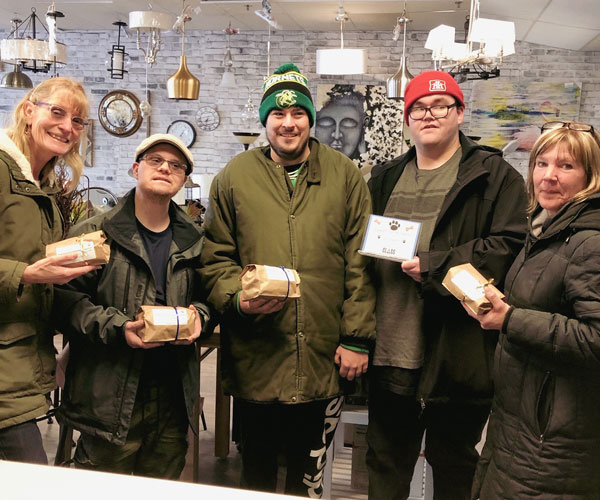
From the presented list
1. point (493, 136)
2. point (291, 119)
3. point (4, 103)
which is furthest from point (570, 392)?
point (4, 103)

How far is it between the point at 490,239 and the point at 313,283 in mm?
606

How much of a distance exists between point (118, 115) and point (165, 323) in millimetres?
7787

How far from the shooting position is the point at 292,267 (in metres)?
2.10

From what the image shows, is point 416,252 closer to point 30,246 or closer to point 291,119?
point 291,119

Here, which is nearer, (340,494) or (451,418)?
(451,418)

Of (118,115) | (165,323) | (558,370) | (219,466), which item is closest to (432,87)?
(558,370)

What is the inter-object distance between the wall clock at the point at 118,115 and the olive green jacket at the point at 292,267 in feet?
23.9

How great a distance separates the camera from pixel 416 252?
82.6 inches

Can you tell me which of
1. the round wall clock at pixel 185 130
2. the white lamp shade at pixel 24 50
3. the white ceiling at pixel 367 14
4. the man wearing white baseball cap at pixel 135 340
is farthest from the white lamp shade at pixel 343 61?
the man wearing white baseball cap at pixel 135 340

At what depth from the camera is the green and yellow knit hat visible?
7.05ft

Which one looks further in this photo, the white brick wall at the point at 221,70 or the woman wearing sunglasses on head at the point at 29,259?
the white brick wall at the point at 221,70

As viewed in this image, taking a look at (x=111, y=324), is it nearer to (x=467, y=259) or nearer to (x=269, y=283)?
(x=269, y=283)

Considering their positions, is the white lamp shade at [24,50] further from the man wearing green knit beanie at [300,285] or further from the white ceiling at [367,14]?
the man wearing green knit beanie at [300,285]

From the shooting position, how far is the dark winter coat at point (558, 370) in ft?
A: 5.14
